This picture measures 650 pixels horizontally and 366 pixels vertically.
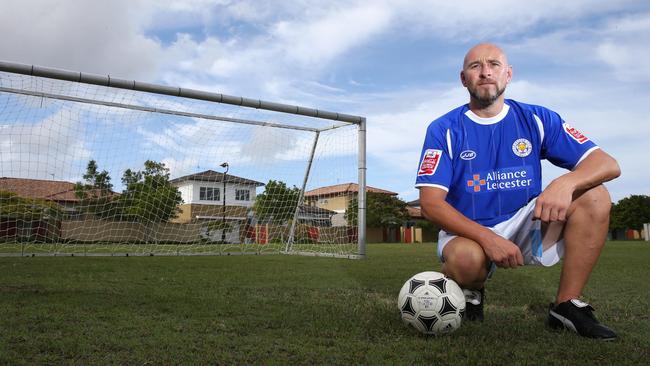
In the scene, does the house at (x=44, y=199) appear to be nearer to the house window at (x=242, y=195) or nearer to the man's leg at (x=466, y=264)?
the house window at (x=242, y=195)

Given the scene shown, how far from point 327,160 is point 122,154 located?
4.22 metres

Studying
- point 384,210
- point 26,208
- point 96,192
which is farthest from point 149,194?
point 384,210

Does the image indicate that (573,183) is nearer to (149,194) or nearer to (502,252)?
(502,252)

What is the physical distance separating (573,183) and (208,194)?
996cm

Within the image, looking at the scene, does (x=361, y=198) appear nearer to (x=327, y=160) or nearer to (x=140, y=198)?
(x=327, y=160)

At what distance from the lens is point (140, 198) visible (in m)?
10.4

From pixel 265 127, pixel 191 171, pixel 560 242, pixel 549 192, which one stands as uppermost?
pixel 265 127

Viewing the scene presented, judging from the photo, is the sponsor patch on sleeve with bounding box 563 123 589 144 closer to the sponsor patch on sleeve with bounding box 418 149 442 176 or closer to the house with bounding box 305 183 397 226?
the sponsor patch on sleeve with bounding box 418 149 442 176

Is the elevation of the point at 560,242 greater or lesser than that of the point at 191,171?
lesser

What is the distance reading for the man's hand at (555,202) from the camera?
238 cm

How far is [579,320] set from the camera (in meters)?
2.60

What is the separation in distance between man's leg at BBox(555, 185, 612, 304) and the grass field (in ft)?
0.96

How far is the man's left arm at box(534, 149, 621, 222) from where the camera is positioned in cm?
239

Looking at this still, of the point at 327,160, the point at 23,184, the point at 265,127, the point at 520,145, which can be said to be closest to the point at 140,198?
the point at 23,184
